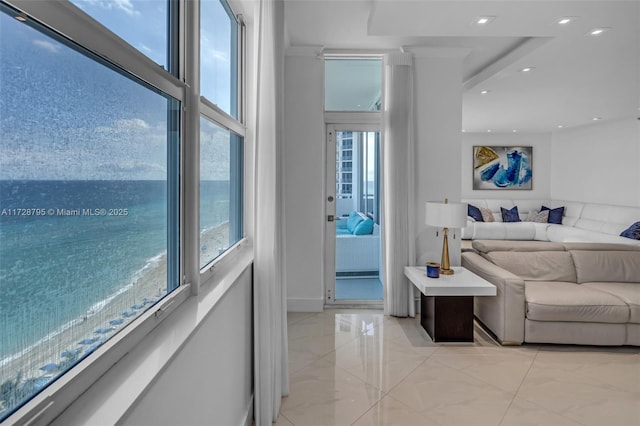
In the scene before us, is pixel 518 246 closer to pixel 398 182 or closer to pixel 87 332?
pixel 398 182

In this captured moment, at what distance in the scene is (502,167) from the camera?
8523mm

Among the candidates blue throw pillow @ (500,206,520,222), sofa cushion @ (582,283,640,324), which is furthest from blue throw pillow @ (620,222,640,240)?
sofa cushion @ (582,283,640,324)

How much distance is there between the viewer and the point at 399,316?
12.6 feet

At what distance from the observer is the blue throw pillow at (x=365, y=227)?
416cm

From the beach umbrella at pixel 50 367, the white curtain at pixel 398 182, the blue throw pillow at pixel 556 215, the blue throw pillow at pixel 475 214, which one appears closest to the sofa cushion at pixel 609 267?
the white curtain at pixel 398 182

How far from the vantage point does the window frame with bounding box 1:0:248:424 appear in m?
0.66

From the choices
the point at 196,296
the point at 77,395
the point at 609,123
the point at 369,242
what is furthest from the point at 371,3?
the point at 609,123

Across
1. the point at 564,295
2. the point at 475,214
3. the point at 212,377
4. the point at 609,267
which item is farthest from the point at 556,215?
the point at 212,377

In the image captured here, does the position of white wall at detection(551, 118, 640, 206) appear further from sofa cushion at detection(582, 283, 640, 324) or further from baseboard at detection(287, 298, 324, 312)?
baseboard at detection(287, 298, 324, 312)

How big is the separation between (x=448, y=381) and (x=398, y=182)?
1933 millimetres

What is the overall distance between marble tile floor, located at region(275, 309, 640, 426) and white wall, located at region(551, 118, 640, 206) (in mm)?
5027

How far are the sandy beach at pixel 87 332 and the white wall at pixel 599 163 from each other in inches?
319

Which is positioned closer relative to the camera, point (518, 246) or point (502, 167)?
point (518, 246)

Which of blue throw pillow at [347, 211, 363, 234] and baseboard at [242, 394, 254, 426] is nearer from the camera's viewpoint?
baseboard at [242, 394, 254, 426]
